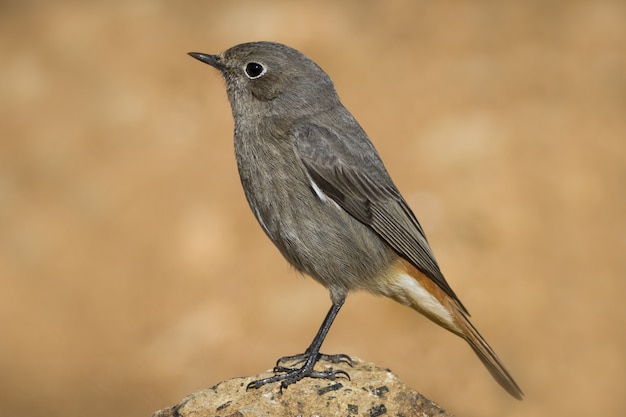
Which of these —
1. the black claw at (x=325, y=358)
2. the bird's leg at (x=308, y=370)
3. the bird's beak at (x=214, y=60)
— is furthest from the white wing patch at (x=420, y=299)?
the bird's beak at (x=214, y=60)

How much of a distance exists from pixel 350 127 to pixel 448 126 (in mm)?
4309

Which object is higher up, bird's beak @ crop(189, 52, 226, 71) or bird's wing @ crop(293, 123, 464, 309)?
bird's beak @ crop(189, 52, 226, 71)

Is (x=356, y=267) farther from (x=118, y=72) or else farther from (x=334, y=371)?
(x=118, y=72)

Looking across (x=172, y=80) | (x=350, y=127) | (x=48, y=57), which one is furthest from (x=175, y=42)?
(x=350, y=127)

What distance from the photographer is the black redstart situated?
6277mm

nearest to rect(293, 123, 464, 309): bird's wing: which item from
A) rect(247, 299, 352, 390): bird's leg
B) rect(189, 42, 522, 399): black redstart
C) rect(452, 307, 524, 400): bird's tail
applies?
rect(189, 42, 522, 399): black redstart

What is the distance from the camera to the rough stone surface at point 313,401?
5.64m

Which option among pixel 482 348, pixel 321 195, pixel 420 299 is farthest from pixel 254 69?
pixel 482 348

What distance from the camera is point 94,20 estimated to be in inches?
508

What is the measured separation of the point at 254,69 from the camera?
6.60 meters

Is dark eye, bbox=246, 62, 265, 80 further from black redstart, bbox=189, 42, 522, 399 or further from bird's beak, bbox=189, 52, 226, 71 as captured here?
bird's beak, bbox=189, 52, 226, 71

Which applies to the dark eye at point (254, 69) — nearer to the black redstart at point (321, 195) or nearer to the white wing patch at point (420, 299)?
the black redstart at point (321, 195)

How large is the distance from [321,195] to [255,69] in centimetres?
96

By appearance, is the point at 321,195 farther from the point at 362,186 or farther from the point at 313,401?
the point at 313,401
